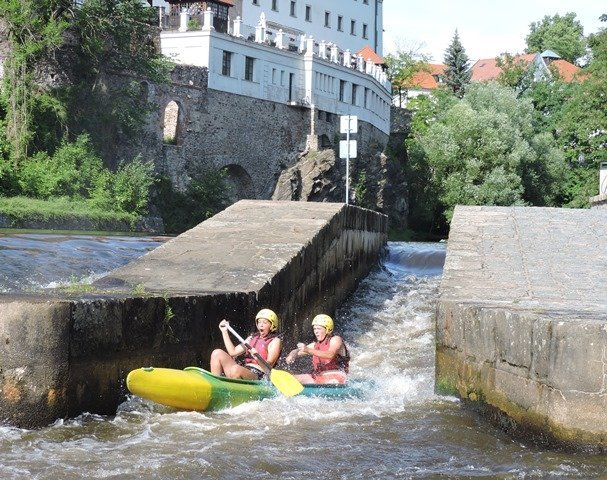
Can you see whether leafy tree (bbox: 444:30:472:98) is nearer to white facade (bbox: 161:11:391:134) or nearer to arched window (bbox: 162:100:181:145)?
white facade (bbox: 161:11:391:134)

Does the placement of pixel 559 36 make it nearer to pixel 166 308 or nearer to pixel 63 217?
pixel 63 217

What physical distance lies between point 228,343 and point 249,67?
47.1 meters

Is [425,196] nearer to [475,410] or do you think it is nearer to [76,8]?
[76,8]

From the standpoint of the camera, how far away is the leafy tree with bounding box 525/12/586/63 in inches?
4210

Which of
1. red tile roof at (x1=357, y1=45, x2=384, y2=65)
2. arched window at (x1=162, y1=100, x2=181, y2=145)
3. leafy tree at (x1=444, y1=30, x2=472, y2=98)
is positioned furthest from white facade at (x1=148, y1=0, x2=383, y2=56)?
arched window at (x1=162, y1=100, x2=181, y2=145)

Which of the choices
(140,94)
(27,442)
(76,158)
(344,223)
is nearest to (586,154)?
(140,94)

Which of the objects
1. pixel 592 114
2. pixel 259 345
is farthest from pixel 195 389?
pixel 592 114

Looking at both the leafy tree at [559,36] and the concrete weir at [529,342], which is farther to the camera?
the leafy tree at [559,36]

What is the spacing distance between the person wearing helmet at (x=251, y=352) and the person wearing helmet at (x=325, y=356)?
0.99 feet

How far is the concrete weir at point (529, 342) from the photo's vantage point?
7840 mm

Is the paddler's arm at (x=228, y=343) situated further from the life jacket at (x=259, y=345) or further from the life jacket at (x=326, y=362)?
the life jacket at (x=326, y=362)

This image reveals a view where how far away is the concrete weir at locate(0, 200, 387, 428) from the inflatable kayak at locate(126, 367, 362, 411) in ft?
1.15

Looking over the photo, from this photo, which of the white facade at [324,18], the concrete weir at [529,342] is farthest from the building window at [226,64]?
the concrete weir at [529,342]

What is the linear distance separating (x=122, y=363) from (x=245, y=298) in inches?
79.8
